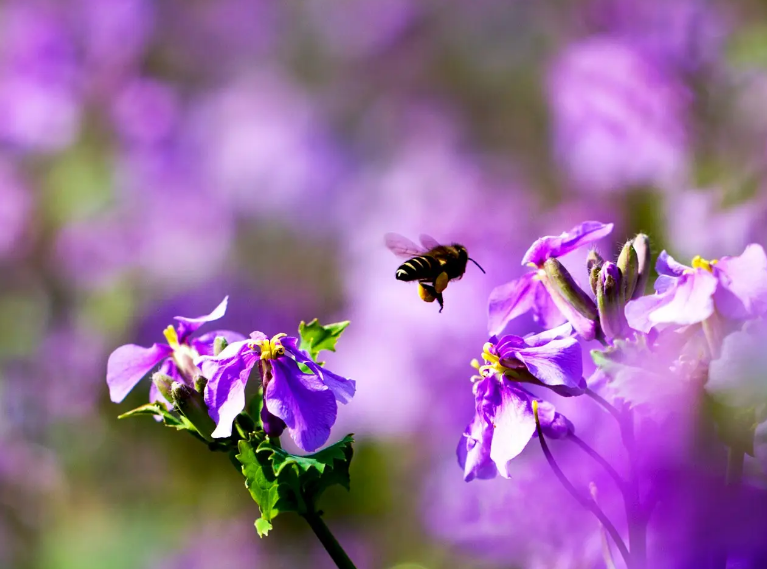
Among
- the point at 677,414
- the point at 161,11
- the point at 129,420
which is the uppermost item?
the point at 161,11

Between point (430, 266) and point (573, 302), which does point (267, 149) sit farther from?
point (573, 302)

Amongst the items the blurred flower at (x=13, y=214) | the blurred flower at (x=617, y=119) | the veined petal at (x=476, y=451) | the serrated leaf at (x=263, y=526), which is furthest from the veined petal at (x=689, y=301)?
the blurred flower at (x=13, y=214)

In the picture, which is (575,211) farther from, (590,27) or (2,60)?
(2,60)

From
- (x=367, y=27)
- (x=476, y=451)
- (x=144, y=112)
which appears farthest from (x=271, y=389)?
(x=367, y=27)

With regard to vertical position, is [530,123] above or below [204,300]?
below

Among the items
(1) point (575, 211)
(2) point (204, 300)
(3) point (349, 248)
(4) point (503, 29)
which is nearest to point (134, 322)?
(2) point (204, 300)

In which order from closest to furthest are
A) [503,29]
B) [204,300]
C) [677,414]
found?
[677,414] → [204,300] → [503,29]
